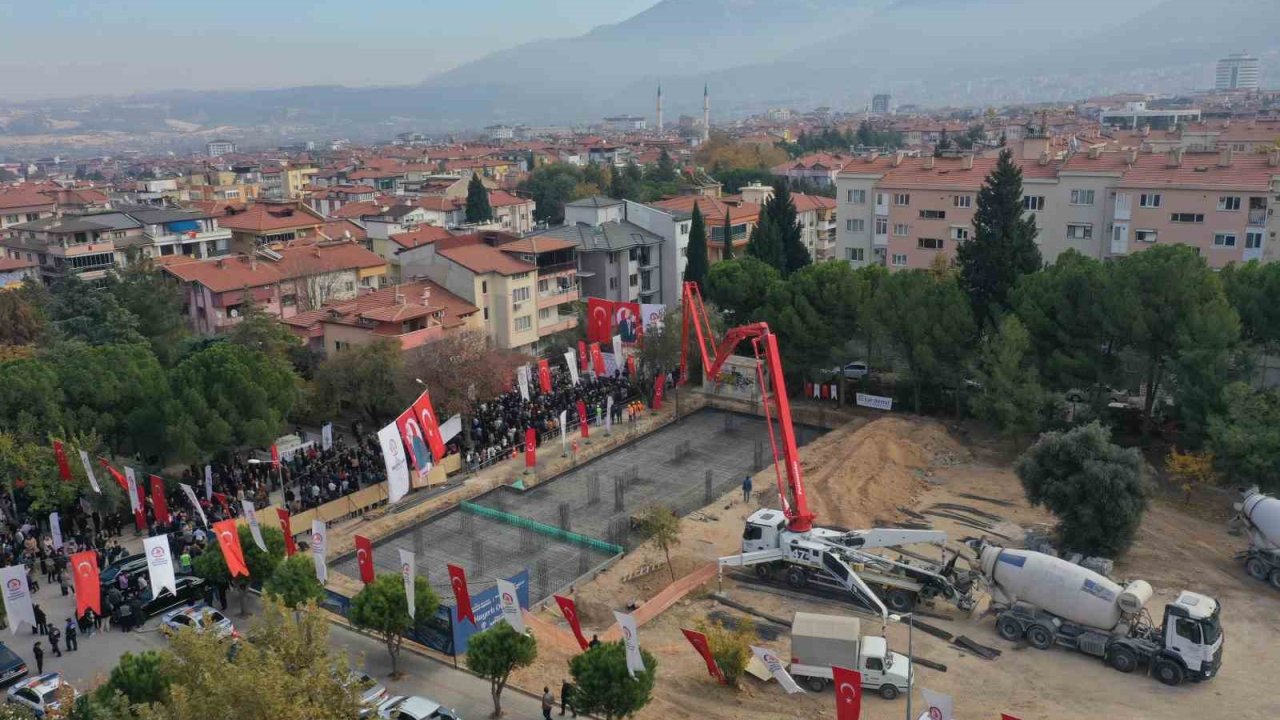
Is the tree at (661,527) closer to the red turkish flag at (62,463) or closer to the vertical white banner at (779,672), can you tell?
the vertical white banner at (779,672)

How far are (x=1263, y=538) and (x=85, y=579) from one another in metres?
27.5

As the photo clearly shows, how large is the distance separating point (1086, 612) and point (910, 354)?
1787cm

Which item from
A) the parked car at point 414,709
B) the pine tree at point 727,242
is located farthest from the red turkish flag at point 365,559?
the pine tree at point 727,242

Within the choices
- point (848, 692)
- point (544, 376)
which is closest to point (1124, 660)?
point (848, 692)

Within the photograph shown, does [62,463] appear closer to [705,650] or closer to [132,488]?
[132,488]

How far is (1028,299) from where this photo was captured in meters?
35.3

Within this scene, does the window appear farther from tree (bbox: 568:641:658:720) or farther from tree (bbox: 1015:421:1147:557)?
tree (bbox: 568:641:658:720)

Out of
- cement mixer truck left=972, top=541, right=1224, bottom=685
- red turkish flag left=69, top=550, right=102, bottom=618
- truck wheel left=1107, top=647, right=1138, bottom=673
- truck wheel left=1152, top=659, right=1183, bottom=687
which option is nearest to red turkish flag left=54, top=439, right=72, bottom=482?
red turkish flag left=69, top=550, right=102, bottom=618

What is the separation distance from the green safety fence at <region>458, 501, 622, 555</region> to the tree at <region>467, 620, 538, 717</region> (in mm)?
8549

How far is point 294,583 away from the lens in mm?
20953

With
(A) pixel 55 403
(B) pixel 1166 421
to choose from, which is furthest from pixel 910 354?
(A) pixel 55 403

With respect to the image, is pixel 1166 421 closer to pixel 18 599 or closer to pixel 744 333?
pixel 744 333

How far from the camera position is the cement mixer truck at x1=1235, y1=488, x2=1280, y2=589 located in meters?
23.8

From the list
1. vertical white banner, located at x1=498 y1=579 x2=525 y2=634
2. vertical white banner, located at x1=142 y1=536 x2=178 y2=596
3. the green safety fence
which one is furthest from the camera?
the green safety fence
